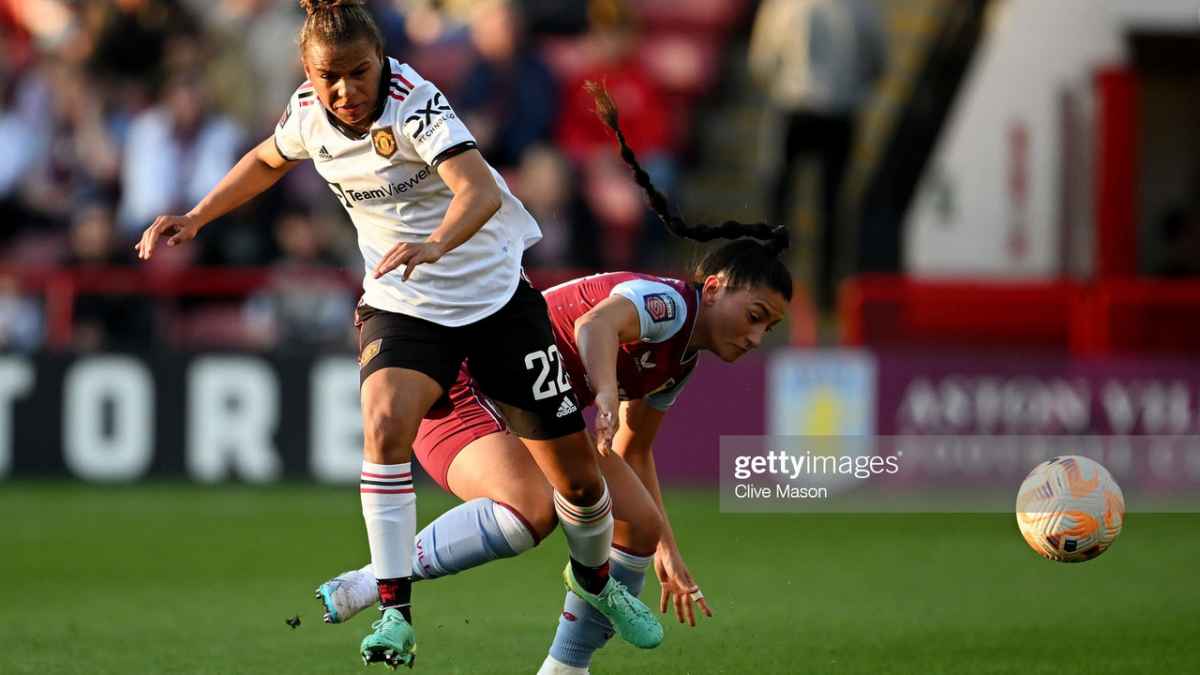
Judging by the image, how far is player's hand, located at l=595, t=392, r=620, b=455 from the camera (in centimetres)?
518

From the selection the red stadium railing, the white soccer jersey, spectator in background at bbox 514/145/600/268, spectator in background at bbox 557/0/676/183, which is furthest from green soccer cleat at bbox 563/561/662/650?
spectator in background at bbox 557/0/676/183

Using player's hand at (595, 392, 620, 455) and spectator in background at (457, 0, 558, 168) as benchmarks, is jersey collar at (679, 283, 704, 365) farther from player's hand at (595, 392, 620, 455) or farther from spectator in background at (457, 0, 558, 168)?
spectator in background at (457, 0, 558, 168)

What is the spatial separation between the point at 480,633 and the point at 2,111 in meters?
8.17

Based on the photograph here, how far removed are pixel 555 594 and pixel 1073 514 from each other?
2.94 m

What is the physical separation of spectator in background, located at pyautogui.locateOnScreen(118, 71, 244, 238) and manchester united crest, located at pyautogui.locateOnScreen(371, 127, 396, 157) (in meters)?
7.72

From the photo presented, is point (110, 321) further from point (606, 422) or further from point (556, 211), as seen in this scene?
point (606, 422)

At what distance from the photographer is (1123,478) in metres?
12.6

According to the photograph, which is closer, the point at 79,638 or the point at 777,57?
the point at 79,638

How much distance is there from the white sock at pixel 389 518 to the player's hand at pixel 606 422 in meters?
0.67

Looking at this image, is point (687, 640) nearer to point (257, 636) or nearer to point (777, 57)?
point (257, 636)

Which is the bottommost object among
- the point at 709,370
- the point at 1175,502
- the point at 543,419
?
the point at 543,419

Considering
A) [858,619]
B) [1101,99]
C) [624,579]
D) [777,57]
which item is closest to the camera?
[624,579]

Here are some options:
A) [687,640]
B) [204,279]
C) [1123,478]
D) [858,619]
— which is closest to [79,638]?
[687,640]

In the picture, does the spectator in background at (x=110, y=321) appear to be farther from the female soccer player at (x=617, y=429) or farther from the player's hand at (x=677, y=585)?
the player's hand at (x=677, y=585)
